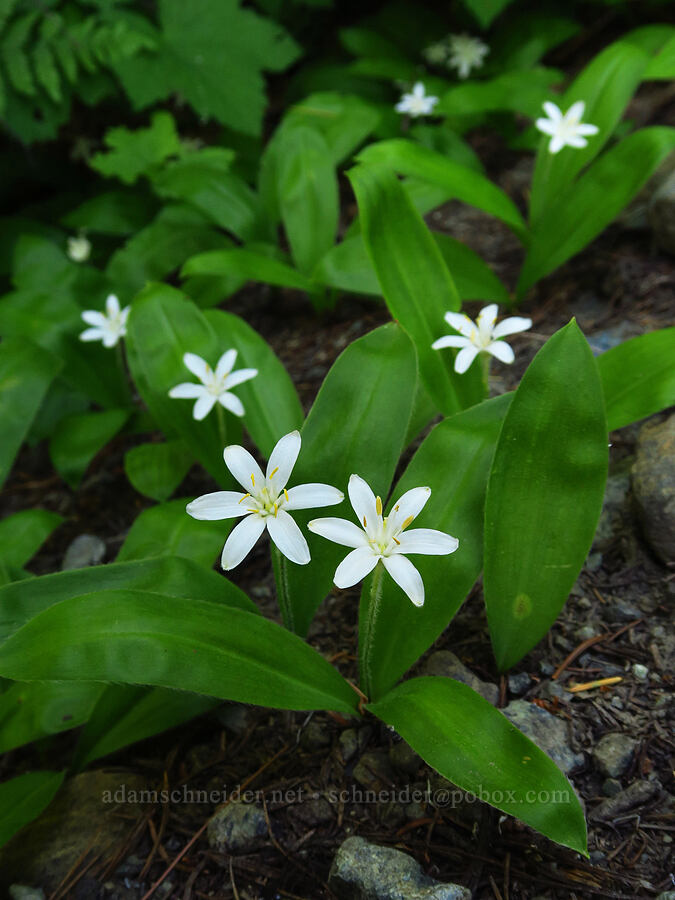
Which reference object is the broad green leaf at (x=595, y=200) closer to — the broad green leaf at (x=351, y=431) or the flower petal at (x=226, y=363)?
the broad green leaf at (x=351, y=431)

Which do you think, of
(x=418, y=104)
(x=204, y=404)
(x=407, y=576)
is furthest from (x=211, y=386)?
(x=418, y=104)

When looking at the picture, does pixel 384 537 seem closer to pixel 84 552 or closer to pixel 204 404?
pixel 204 404

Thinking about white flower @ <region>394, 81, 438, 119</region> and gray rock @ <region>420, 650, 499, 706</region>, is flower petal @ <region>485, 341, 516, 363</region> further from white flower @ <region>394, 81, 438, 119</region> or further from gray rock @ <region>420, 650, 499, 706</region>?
white flower @ <region>394, 81, 438, 119</region>

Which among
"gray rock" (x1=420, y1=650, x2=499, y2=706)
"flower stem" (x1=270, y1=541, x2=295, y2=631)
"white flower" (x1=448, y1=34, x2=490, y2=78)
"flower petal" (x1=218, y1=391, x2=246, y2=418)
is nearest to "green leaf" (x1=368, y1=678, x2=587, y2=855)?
"gray rock" (x1=420, y1=650, x2=499, y2=706)

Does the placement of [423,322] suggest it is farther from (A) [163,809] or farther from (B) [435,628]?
(A) [163,809]

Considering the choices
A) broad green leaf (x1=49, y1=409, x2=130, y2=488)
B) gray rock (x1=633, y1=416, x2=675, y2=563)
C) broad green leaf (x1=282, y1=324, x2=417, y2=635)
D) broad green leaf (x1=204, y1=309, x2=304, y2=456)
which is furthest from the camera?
broad green leaf (x1=49, y1=409, x2=130, y2=488)

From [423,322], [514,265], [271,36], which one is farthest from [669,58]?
[271,36]

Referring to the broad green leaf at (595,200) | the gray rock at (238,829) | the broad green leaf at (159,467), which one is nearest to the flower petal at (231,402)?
the broad green leaf at (159,467)
